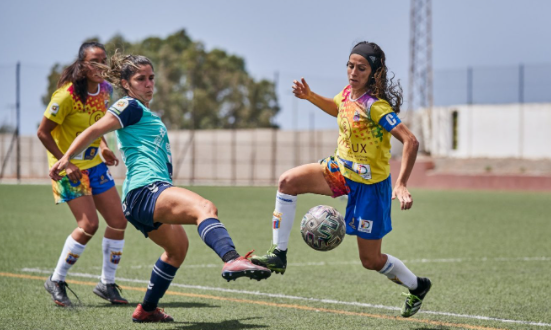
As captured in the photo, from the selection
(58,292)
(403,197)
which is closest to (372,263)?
(403,197)

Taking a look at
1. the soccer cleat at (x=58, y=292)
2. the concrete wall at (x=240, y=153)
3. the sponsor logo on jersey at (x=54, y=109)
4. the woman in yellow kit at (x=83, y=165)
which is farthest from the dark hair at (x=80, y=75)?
the concrete wall at (x=240, y=153)

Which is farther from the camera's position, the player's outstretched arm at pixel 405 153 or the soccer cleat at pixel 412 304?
the soccer cleat at pixel 412 304

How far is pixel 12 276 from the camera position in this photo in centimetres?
863

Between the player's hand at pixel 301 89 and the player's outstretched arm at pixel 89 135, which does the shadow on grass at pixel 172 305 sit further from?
the player's hand at pixel 301 89

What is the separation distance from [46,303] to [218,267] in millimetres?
3236

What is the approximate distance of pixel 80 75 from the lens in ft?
23.5

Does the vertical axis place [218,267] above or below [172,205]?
below

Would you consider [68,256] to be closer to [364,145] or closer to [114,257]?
[114,257]

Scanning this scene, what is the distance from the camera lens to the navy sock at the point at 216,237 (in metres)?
5.04

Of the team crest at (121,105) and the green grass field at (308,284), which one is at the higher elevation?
the team crest at (121,105)

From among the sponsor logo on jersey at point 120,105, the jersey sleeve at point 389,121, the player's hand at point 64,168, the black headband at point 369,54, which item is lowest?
the player's hand at point 64,168

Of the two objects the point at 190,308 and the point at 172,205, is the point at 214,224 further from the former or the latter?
the point at 190,308

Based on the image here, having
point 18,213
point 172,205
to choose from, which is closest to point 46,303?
point 172,205

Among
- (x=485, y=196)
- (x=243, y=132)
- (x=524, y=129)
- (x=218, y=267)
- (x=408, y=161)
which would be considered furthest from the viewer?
(x=243, y=132)
